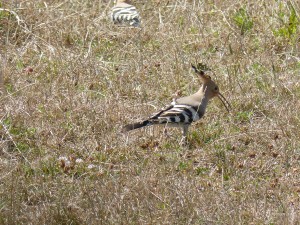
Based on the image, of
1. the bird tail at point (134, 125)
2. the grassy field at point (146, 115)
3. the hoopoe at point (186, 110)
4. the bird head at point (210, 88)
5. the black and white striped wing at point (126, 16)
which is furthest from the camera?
the black and white striped wing at point (126, 16)

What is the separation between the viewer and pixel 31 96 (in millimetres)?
5973

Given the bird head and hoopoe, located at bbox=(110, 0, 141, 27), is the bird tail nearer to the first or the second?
the bird head

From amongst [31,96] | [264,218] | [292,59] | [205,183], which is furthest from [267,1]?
[264,218]

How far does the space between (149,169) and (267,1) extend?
325 centimetres

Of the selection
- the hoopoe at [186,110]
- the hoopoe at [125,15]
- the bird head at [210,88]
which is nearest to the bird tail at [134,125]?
the hoopoe at [186,110]

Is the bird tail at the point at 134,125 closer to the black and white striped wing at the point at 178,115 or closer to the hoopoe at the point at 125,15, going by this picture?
the black and white striped wing at the point at 178,115

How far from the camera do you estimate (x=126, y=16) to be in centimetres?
760

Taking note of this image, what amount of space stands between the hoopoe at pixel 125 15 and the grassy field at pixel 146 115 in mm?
96

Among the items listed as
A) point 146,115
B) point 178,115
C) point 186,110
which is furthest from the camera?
point 146,115

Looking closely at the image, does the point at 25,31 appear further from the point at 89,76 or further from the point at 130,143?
the point at 130,143

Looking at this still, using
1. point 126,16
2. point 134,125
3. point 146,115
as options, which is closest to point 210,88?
point 146,115

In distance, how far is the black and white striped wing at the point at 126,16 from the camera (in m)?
7.61

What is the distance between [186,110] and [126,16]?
90.5 inches

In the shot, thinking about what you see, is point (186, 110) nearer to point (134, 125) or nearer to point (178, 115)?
point (178, 115)
